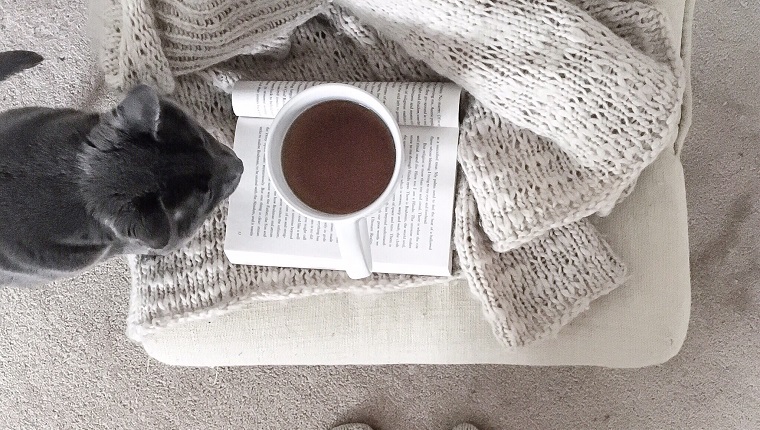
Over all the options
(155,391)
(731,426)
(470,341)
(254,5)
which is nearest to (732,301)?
(731,426)

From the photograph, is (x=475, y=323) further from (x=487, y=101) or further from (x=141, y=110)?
(x=141, y=110)

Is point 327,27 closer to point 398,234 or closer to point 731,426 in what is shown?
point 398,234

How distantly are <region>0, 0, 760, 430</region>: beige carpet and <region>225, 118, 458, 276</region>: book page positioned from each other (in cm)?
34

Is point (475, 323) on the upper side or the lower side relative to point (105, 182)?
lower

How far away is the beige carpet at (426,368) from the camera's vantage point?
893 millimetres

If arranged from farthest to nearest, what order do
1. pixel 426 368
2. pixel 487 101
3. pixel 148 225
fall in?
pixel 426 368
pixel 487 101
pixel 148 225

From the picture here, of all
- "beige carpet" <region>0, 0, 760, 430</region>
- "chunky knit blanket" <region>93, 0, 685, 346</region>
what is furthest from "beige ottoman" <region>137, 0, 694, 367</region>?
"beige carpet" <region>0, 0, 760, 430</region>

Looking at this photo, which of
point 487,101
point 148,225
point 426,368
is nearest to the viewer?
point 148,225

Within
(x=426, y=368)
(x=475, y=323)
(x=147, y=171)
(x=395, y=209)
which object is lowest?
(x=426, y=368)

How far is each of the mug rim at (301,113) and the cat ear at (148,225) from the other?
101 mm

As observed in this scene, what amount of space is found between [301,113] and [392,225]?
0.53ft

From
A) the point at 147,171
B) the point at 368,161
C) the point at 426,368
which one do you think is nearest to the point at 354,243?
the point at 368,161

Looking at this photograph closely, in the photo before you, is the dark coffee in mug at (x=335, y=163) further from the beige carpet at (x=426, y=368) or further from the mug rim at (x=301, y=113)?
the beige carpet at (x=426, y=368)

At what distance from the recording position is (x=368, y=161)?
0.57 metres
